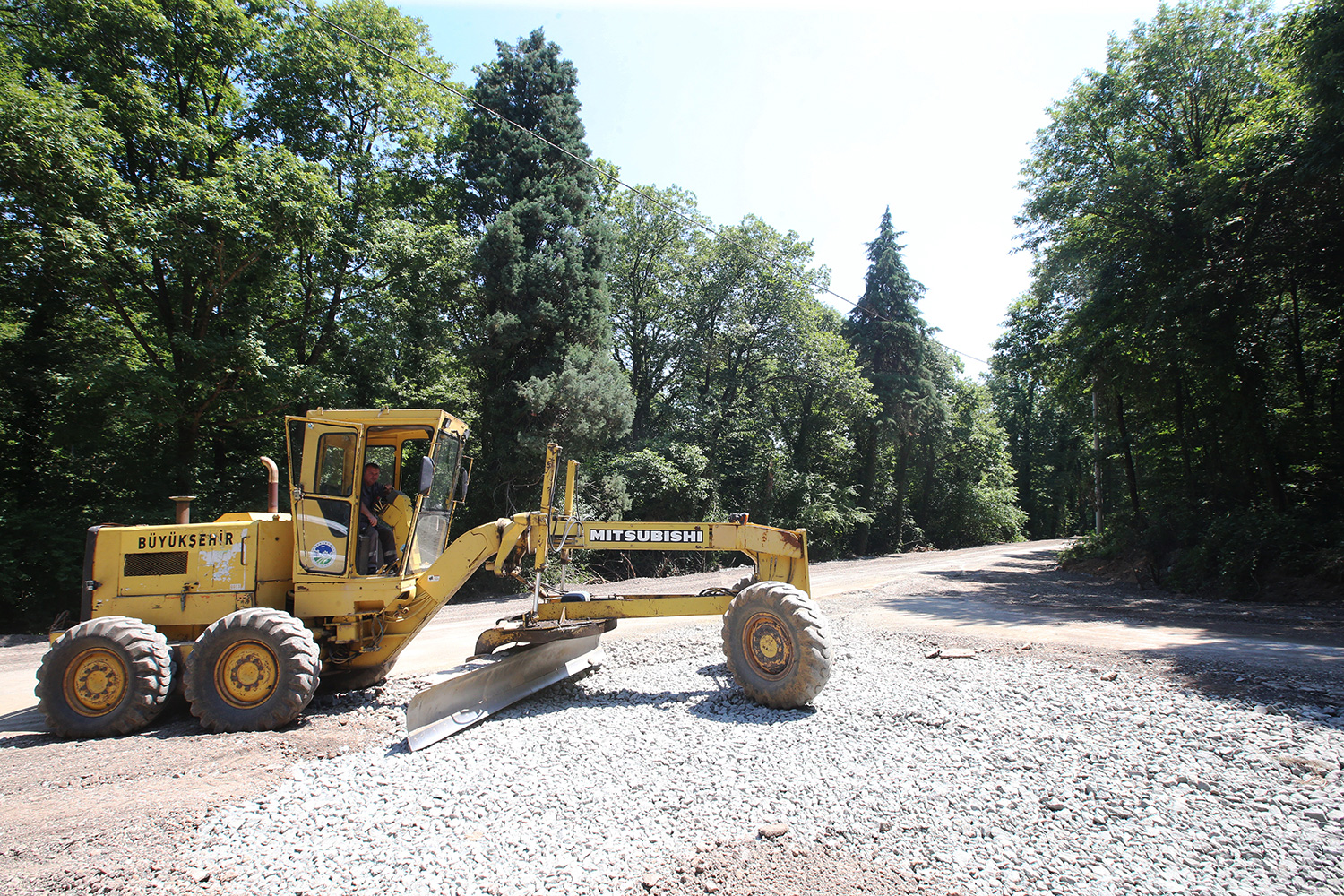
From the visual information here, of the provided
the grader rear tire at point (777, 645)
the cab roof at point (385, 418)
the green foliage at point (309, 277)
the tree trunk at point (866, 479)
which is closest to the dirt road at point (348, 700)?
the cab roof at point (385, 418)

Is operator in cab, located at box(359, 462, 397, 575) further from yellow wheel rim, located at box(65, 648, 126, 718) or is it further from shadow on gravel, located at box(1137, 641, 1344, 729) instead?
shadow on gravel, located at box(1137, 641, 1344, 729)

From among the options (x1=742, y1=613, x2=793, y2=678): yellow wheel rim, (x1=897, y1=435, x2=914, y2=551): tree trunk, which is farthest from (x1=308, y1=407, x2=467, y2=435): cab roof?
(x1=897, y1=435, x2=914, y2=551): tree trunk

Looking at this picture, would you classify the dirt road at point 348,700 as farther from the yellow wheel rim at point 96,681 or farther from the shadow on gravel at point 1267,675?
the yellow wheel rim at point 96,681

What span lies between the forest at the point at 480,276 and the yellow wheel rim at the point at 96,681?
381 inches

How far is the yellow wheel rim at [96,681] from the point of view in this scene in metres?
5.83

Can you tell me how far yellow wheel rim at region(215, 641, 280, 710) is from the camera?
5.85 meters

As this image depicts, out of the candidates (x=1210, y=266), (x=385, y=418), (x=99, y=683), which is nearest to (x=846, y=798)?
(x=385, y=418)

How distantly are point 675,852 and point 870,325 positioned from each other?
31394 millimetres

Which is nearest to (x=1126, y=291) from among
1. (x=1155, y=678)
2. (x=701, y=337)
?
(x=1155, y=678)

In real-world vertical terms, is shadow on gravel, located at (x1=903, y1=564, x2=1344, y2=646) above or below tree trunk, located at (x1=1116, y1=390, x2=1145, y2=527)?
below

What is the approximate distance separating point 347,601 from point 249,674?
1.00m

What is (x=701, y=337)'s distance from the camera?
1072 inches

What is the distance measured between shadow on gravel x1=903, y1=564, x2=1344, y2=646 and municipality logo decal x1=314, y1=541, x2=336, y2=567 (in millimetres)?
10141

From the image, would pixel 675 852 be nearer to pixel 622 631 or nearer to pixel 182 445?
pixel 622 631
